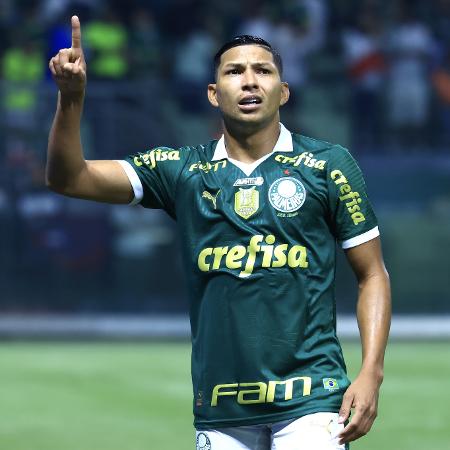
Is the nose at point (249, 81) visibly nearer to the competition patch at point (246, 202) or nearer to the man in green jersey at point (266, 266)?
the man in green jersey at point (266, 266)

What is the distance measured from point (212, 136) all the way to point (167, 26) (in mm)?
4039

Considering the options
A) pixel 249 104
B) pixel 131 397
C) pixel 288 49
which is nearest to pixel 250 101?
pixel 249 104

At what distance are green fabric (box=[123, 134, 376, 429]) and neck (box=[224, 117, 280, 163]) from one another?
0.07 m

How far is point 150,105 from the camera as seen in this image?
1565cm

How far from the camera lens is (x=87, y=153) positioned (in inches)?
598

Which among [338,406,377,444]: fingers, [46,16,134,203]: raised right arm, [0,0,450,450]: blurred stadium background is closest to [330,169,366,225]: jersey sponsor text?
[338,406,377,444]: fingers

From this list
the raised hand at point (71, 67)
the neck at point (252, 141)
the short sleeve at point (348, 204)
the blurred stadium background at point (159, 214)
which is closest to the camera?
the raised hand at point (71, 67)

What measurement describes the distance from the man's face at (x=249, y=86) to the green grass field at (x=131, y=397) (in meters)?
4.74

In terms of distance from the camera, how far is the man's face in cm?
532

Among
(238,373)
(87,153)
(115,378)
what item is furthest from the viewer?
(87,153)

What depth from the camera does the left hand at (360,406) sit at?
5.01 meters

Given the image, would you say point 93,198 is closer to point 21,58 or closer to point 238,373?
point 238,373

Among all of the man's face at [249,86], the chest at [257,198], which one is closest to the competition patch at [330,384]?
the chest at [257,198]

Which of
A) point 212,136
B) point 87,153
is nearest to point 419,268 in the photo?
point 212,136
